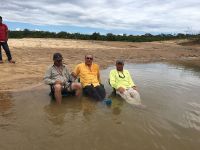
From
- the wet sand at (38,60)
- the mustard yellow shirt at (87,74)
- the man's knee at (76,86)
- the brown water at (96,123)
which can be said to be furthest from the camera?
the wet sand at (38,60)

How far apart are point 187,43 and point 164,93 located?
23021 mm

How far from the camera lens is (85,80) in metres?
8.31

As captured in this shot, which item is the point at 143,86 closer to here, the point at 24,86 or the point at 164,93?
the point at 164,93

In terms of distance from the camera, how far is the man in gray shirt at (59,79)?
7625 millimetres

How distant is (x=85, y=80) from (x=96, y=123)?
82.9 inches

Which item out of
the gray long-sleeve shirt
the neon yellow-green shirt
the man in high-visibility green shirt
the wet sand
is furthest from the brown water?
the wet sand

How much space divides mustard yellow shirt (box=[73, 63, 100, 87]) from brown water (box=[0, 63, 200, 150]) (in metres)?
0.45

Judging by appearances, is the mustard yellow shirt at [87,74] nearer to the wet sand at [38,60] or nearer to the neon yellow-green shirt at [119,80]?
the neon yellow-green shirt at [119,80]

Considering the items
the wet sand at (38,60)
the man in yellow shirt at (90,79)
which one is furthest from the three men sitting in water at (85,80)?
the wet sand at (38,60)

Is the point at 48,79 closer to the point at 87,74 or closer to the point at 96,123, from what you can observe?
the point at 87,74

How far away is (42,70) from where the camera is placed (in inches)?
452

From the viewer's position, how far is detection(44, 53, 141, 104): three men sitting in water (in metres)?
7.75

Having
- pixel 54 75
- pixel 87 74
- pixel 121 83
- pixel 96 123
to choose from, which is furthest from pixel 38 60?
pixel 96 123

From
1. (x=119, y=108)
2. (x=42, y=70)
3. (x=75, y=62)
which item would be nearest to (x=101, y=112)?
(x=119, y=108)
